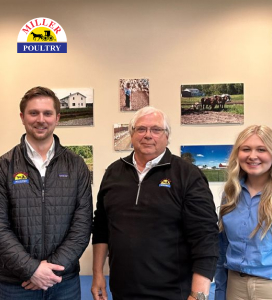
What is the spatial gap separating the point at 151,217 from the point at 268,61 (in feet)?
7.82

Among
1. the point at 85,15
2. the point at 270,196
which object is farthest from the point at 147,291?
the point at 85,15

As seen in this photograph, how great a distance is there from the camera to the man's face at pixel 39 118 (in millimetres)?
1572

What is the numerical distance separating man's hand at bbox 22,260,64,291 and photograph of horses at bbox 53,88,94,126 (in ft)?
6.19

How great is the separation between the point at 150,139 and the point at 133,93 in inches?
66.1

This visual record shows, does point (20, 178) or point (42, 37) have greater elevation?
point (42, 37)

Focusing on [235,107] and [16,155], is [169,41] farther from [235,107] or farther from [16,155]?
[16,155]

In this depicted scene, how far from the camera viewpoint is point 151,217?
4.74ft

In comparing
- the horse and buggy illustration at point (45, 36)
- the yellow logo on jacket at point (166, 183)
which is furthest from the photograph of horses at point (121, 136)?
the yellow logo on jacket at point (166, 183)

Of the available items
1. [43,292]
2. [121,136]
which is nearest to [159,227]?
[43,292]

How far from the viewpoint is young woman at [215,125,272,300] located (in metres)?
1.48

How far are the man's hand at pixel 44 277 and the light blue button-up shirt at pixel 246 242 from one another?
2.83ft

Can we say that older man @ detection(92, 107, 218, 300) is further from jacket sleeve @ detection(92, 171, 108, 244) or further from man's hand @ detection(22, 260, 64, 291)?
man's hand @ detection(22, 260, 64, 291)

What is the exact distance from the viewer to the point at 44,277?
1.46 m

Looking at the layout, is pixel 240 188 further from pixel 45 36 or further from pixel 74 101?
pixel 45 36
